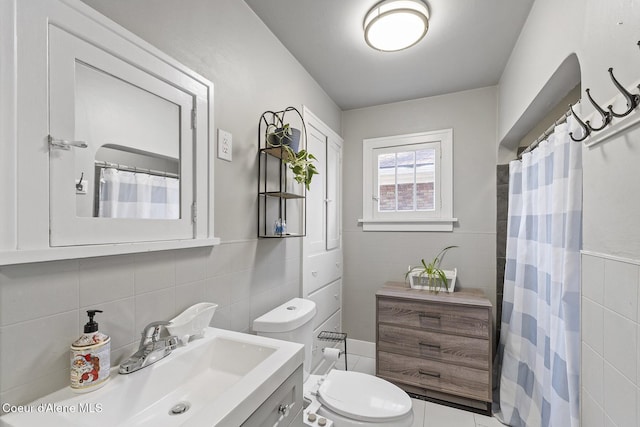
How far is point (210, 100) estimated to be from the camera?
1242mm

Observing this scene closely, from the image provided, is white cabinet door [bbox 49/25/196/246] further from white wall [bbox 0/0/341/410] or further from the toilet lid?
the toilet lid

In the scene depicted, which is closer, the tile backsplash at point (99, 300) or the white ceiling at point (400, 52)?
the tile backsplash at point (99, 300)

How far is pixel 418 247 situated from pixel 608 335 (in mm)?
1755

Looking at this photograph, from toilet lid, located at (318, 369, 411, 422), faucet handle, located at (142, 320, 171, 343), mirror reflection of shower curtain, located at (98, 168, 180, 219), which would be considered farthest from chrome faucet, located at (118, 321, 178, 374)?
toilet lid, located at (318, 369, 411, 422)

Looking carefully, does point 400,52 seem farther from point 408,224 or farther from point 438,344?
point 438,344

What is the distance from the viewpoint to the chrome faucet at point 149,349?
33.2 inches

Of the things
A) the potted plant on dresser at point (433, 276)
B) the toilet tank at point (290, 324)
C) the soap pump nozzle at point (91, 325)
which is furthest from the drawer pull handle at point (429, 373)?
the soap pump nozzle at point (91, 325)

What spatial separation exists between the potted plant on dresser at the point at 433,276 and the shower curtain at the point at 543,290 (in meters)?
0.41

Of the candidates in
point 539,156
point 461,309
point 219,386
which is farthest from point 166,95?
point 461,309

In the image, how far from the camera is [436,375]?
2.06 meters

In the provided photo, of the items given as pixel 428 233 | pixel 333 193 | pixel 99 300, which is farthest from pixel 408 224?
pixel 99 300

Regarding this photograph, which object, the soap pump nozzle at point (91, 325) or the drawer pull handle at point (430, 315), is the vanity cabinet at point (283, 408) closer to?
the soap pump nozzle at point (91, 325)

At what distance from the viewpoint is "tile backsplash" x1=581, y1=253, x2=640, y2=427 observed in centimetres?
74

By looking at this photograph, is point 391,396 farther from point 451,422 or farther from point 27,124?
point 27,124
